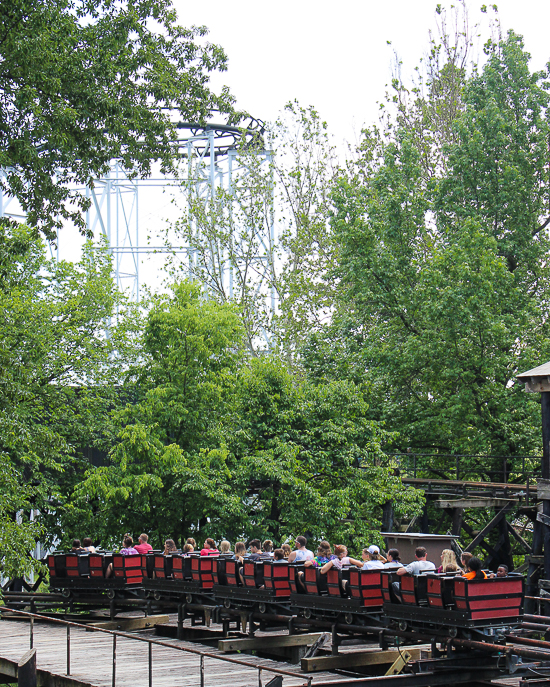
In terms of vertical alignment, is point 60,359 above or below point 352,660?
above

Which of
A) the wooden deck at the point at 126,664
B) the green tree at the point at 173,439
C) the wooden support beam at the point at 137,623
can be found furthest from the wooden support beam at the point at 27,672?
the green tree at the point at 173,439

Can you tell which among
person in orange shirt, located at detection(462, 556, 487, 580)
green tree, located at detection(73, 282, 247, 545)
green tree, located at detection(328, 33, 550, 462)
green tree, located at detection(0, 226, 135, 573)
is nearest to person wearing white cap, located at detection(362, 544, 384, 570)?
person in orange shirt, located at detection(462, 556, 487, 580)

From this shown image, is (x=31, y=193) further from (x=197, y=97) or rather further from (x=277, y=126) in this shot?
(x=277, y=126)

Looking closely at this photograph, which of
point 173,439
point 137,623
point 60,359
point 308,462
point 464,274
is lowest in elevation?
point 137,623

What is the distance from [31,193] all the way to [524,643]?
33.4 feet

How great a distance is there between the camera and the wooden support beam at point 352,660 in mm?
12234

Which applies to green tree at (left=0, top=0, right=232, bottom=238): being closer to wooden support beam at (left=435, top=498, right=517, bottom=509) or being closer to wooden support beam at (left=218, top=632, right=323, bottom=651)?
wooden support beam at (left=218, top=632, right=323, bottom=651)

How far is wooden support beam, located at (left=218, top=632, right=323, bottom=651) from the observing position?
44.9ft

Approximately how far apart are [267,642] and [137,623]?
12.6 ft

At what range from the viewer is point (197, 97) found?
15969 millimetres

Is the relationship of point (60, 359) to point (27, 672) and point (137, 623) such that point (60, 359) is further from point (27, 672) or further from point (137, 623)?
point (27, 672)

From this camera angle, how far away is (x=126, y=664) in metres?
12.9

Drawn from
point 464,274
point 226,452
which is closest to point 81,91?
point 226,452

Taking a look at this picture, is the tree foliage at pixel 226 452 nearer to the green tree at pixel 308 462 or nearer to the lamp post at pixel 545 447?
the green tree at pixel 308 462
